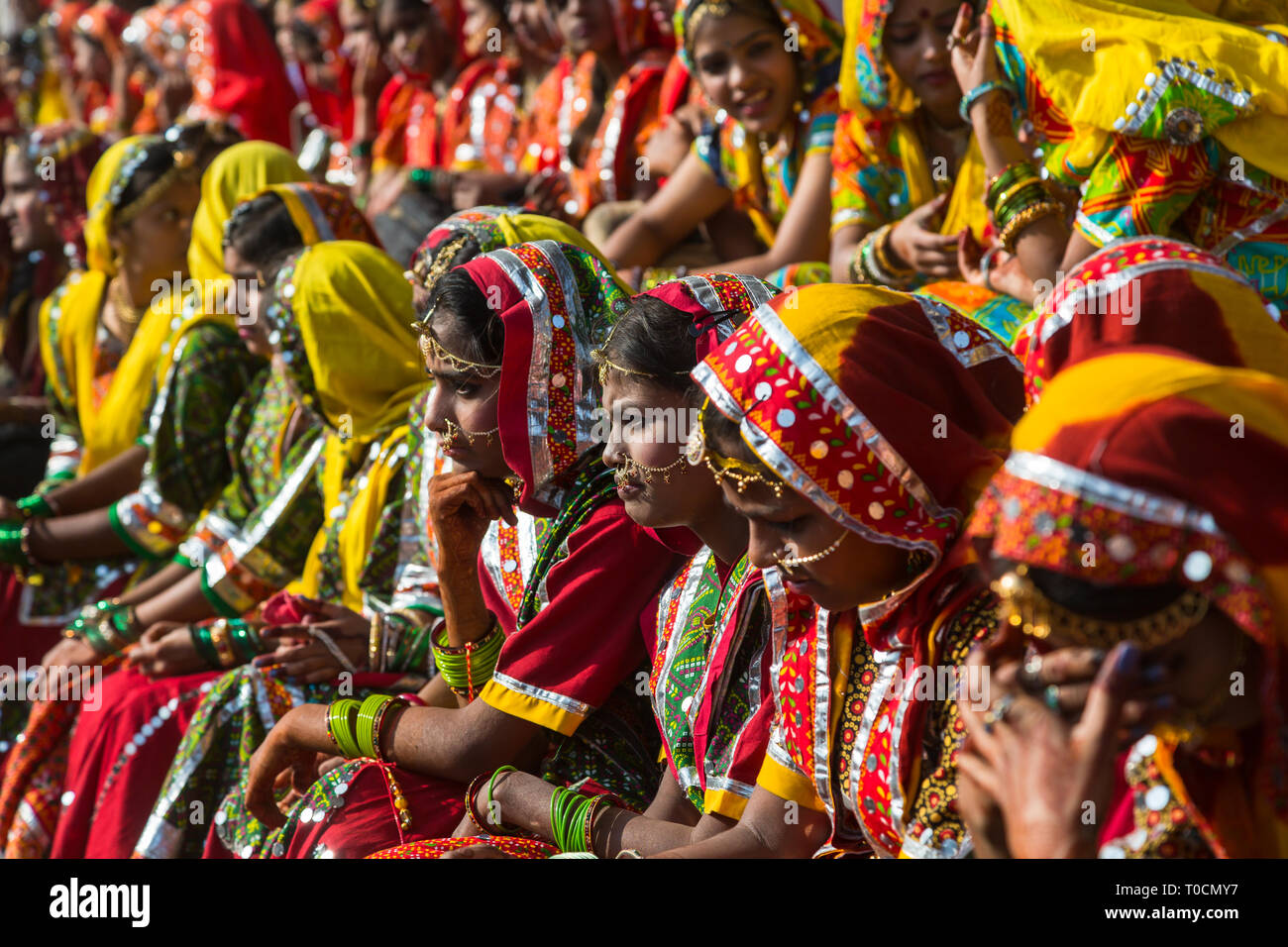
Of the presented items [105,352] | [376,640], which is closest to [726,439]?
[376,640]

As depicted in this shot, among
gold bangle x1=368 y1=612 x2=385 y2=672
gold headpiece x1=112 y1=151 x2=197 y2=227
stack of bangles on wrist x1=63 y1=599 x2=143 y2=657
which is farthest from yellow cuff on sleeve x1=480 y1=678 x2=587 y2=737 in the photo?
gold headpiece x1=112 y1=151 x2=197 y2=227

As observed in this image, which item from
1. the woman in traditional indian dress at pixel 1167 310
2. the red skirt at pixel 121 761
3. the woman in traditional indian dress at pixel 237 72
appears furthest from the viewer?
the woman in traditional indian dress at pixel 237 72

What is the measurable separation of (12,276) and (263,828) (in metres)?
4.96

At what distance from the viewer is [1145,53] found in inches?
115

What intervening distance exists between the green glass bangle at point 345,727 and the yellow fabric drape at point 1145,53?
1.87 meters

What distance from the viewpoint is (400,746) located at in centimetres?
298

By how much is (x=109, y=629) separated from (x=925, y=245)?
2485 mm

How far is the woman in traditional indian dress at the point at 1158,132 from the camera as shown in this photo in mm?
2885

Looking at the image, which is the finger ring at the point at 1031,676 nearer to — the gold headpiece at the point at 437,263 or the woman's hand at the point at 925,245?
the woman's hand at the point at 925,245

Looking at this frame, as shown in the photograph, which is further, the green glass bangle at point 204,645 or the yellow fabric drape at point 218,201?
the yellow fabric drape at point 218,201

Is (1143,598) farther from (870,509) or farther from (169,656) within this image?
(169,656)

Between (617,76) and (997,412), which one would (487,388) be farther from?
(617,76)

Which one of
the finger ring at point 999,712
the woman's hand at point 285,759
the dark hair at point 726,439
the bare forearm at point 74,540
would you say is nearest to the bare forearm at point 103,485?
the bare forearm at point 74,540
